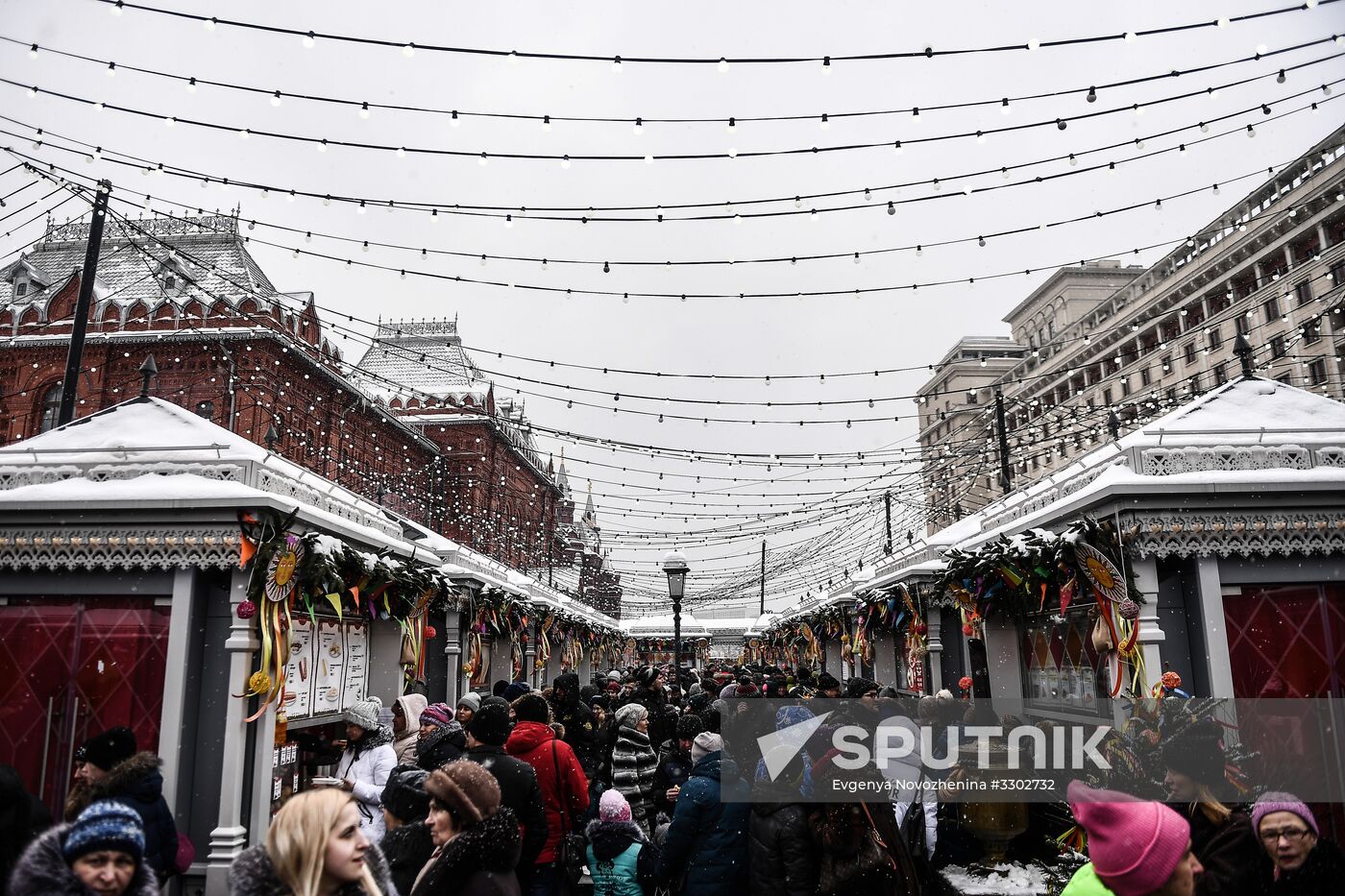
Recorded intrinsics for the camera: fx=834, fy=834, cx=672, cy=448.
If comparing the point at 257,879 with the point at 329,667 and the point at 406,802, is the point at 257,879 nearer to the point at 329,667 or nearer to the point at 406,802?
the point at 406,802

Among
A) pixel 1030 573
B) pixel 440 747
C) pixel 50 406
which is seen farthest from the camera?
pixel 50 406

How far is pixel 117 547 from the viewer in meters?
7.98

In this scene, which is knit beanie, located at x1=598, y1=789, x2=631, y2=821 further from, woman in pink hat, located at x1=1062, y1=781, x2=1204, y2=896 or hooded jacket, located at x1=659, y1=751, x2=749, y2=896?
woman in pink hat, located at x1=1062, y1=781, x2=1204, y2=896

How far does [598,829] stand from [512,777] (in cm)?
80

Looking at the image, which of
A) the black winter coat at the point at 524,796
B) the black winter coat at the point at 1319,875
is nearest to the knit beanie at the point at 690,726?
the black winter coat at the point at 524,796

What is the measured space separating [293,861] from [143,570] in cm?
656

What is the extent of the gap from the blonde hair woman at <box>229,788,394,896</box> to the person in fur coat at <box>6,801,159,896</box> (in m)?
0.52

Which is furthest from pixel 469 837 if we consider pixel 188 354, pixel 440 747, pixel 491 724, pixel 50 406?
pixel 50 406

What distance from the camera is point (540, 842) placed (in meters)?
5.14

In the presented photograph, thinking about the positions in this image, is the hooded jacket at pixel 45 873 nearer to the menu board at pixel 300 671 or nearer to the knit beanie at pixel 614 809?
the knit beanie at pixel 614 809

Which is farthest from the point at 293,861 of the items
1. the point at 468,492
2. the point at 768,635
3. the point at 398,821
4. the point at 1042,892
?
the point at 468,492

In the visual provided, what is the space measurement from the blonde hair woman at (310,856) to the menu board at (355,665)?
310 inches

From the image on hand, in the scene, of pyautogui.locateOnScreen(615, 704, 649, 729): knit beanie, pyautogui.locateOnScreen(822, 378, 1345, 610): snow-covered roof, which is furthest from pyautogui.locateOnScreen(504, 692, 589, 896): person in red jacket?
pyautogui.locateOnScreen(822, 378, 1345, 610): snow-covered roof

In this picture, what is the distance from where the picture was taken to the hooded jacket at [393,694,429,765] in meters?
6.91
